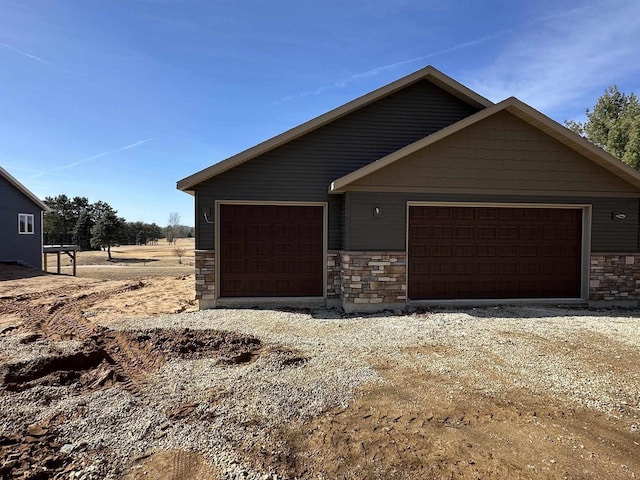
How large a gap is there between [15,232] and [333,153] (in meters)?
19.1

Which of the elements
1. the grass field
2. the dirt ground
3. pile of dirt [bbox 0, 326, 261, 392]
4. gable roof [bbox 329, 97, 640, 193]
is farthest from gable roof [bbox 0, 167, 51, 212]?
gable roof [bbox 329, 97, 640, 193]

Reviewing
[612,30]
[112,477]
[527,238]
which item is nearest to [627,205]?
[527,238]

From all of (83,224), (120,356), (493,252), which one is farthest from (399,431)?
(83,224)

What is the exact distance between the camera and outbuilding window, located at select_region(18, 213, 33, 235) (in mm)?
18250

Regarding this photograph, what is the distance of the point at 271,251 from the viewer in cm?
845

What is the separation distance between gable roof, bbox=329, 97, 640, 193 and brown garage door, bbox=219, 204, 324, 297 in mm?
1471

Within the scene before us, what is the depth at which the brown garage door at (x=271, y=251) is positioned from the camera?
834 centimetres

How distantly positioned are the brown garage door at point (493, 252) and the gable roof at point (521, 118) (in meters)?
1.30

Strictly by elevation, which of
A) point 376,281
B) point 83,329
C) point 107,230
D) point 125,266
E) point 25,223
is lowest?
point 125,266

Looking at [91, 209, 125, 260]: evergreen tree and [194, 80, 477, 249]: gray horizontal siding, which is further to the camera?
[91, 209, 125, 260]: evergreen tree

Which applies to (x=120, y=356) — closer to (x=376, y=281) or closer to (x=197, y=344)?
(x=197, y=344)

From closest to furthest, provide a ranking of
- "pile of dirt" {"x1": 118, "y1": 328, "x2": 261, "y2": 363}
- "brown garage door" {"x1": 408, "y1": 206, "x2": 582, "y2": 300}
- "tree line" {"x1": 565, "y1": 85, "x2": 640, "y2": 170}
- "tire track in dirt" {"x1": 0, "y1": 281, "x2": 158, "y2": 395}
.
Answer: "tire track in dirt" {"x1": 0, "y1": 281, "x2": 158, "y2": 395} → "pile of dirt" {"x1": 118, "y1": 328, "x2": 261, "y2": 363} → "brown garage door" {"x1": 408, "y1": 206, "x2": 582, "y2": 300} → "tree line" {"x1": 565, "y1": 85, "x2": 640, "y2": 170}

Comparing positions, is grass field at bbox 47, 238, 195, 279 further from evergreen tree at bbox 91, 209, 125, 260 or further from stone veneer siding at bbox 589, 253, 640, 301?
stone veneer siding at bbox 589, 253, 640, 301

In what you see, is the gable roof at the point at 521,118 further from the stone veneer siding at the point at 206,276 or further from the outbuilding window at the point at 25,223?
the outbuilding window at the point at 25,223
